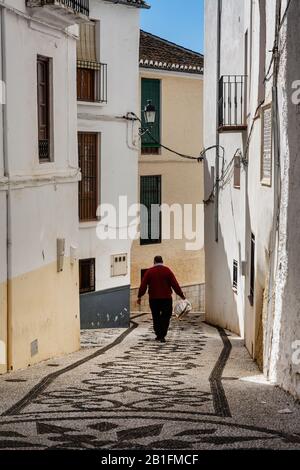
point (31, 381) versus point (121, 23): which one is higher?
point (121, 23)

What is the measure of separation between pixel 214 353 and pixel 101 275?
7.49 meters

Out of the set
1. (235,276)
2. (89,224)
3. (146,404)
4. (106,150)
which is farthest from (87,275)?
(146,404)

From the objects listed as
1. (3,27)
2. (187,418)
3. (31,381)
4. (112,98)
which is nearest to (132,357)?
(31,381)

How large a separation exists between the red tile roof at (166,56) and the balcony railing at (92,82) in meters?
4.11

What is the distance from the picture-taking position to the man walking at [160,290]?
50.3 feet

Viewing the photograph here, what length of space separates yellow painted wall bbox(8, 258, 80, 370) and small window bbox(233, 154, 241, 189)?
4.05 meters

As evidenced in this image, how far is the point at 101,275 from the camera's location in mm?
21359

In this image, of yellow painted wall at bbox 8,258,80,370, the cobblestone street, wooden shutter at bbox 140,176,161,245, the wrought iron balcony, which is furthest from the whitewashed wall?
the cobblestone street

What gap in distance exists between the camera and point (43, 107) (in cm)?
1394

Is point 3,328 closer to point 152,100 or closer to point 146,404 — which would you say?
point 146,404

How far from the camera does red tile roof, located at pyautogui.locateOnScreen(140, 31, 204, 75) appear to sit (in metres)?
25.0

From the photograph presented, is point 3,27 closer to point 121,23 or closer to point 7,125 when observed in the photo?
point 7,125
